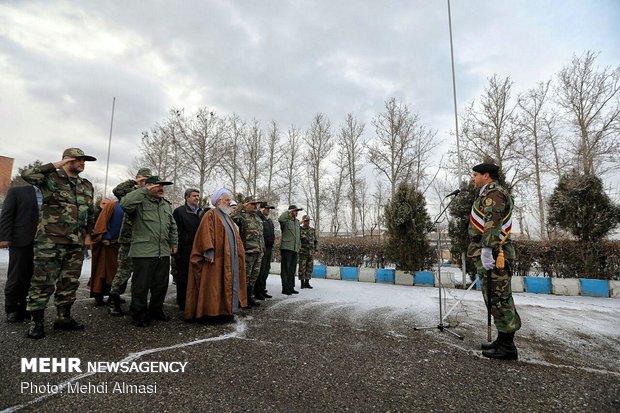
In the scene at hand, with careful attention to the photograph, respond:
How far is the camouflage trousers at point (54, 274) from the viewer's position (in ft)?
10.7

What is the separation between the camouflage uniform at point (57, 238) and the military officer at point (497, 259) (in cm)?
447

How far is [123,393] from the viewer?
7.33 feet

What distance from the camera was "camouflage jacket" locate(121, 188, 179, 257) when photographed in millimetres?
3892

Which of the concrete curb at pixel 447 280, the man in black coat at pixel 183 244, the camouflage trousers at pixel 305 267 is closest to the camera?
the man in black coat at pixel 183 244

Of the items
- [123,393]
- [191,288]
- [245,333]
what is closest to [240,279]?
[191,288]

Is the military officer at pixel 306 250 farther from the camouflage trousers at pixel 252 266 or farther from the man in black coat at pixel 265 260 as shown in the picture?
the camouflage trousers at pixel 252 266

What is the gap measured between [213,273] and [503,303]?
11.4 feet

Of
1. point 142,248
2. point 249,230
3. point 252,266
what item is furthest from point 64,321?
point 249,230

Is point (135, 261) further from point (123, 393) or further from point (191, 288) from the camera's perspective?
point (123, 393)

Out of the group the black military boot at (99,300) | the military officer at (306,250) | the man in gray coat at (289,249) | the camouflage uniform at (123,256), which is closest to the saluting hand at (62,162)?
the camouflage uniform at (123,256)

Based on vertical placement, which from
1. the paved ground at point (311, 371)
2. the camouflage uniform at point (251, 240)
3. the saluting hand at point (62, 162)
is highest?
the saluting hand at point (62, 162)

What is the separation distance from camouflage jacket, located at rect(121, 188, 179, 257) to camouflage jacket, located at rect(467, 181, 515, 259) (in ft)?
12.7

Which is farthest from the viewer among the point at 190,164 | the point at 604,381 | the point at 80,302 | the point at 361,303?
the point at 190,164

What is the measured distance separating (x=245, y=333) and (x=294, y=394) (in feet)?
5.26
